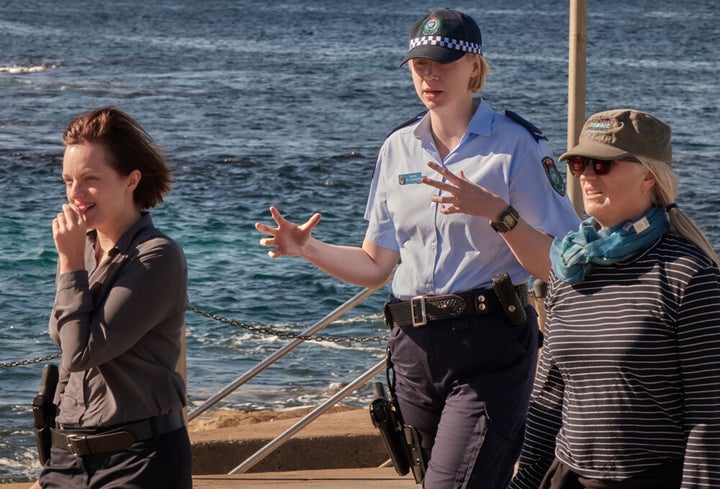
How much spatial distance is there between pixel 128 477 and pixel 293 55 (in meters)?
60.7

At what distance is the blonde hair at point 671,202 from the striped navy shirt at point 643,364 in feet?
0.11

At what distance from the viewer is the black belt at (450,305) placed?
149 inches

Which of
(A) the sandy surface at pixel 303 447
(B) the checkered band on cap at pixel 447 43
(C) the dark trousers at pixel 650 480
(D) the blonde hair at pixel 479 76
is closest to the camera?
(C) the dark trousers at pixel 650 480

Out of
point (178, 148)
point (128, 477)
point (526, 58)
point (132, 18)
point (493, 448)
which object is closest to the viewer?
point (128, 477)

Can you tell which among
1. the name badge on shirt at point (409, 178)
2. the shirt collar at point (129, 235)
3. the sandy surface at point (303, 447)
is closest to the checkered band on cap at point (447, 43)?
the name badge on shirt at point (409, 178)

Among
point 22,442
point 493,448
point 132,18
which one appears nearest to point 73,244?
point 493,448

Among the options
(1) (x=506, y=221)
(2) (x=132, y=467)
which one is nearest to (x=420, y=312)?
(1) (x=506, y=221)

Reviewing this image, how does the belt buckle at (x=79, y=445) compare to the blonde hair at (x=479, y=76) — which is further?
the blonde hair at (x=479, y=76)

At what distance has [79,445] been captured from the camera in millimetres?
3359

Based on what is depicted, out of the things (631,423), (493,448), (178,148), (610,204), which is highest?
(610,204)

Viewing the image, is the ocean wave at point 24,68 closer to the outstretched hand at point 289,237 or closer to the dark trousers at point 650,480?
the outstretched hand at point 289,237

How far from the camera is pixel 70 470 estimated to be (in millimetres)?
3426

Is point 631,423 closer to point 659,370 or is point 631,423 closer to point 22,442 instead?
point 659,370

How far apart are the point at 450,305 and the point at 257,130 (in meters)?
30.6
